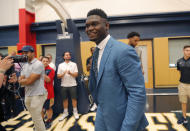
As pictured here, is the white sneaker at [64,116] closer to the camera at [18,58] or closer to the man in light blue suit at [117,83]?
the camera at [18,58]

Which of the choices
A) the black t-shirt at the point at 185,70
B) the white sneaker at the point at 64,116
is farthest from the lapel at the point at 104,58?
the white sneaker at the point at 64,116

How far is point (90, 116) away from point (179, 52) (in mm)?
6544

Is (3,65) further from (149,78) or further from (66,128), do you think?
Answer: (149,78)

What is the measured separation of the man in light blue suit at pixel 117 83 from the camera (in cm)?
107

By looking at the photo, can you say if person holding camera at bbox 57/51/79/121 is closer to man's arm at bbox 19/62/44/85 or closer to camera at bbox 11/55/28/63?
man's arm at bbox 19/62/44/85

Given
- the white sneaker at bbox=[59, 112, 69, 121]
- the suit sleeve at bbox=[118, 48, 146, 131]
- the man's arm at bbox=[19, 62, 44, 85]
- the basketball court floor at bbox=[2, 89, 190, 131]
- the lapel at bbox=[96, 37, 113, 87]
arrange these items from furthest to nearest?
the white sneaker at bbox=[59, 112, 69, 121] < the basketball court floor at bbox=[2, 89, 190, 131] < the man's arm at bbox=[19, 62, 44, 85] < the lapel at bbox=[96, 37, 113, 87] < the suit sleeve at bbox=[118, 48, 146, 131]

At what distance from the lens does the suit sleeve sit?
106cm

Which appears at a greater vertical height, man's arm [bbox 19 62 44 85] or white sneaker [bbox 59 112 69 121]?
man's arm [bbox 19 62 44 85]

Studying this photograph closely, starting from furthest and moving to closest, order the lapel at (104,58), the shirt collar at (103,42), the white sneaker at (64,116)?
the white sneaker at (64,116) → the shirt collar at (103,42) → the lapel at (104,58)

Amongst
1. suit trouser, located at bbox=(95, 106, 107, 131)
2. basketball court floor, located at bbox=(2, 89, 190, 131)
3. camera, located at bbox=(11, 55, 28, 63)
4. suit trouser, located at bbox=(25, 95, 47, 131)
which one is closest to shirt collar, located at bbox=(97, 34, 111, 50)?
suit trouser, located at bbox=(95, 106, 107, 131)

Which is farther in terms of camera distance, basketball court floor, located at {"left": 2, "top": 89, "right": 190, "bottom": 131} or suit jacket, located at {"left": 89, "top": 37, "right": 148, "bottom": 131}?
basketball court floor, located at {"left": 2, "top": 89, "right": 190, "bottom": 131}

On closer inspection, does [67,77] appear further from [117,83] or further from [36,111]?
[117,83]

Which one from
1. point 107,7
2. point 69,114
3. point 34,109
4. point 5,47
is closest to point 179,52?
point 107,7

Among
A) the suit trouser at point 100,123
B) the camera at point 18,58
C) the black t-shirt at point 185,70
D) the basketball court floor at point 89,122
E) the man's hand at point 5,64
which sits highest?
the camera at point 18,58
